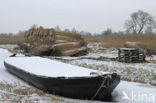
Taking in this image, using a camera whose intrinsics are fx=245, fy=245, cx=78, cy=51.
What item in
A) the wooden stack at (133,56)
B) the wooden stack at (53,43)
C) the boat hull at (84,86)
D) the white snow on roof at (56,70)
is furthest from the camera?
the wooden stack at (53,43)

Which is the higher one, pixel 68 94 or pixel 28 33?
pixel 28 33

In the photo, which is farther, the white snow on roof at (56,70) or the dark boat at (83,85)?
the white snow on roof at (56,70)

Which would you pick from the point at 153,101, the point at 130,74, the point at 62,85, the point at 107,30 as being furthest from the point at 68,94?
the point at 107,30

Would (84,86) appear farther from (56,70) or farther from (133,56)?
(133,56)

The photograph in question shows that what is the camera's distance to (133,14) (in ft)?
271

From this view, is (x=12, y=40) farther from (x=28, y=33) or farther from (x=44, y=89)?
(x=44, y=89)

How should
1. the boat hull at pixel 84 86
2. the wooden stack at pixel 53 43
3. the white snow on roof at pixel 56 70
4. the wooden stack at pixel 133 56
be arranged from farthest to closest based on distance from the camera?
the wooden stack at pixel 53 43 < the wooden stack at pixel 133 56 < the white snow on roof at pixel 56 70 < the boat hull at pixel 84 86

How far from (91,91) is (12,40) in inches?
1460

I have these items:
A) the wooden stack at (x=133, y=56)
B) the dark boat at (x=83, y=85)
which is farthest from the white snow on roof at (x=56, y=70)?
the wooden stack at (x=133, y=56)

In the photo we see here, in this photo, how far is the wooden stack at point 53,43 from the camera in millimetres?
18828

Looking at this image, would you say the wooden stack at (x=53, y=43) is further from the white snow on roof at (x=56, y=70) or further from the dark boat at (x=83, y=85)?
the dark boat at (x=83, y=85)

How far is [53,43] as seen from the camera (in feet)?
62.3

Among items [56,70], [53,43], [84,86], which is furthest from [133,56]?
[84,86]

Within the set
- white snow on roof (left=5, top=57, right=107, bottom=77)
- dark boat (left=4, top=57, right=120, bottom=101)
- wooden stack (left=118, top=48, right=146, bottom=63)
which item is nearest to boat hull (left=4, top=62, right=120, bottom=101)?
dark boat (left=4, top=57, right=120, bottom=101)
